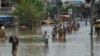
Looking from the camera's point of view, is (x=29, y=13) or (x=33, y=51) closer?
(x=33, y=51)

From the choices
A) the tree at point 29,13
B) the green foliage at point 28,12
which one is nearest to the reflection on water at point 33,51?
the tree at point 29,13

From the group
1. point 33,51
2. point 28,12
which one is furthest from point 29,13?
point 33,51

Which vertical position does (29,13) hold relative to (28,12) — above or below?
below

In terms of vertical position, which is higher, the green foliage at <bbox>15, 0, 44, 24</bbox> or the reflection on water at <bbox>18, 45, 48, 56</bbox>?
the reflection on water at <bbox>18, 45, 48, 56</bbox>

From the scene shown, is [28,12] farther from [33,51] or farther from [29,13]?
[33,51]

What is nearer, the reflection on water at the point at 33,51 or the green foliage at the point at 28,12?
the reflection on water at the point at 33,51

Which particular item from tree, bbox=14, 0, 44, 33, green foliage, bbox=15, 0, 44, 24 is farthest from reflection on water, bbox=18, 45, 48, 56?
green foliage, bbox=15, 0, 44, 24

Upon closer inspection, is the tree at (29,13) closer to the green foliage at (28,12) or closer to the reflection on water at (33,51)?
the green foliage at (28,12)

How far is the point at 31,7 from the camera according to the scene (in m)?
80.5

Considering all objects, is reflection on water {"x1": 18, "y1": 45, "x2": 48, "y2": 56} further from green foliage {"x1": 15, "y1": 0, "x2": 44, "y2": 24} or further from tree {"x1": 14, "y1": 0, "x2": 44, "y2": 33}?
green foliage {"x1": 15, "y1": 0, "x2": 44, "y2": 24}

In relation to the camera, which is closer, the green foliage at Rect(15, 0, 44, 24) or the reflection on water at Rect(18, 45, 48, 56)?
the reflection on water at Rect(18, 45, 48, 56)

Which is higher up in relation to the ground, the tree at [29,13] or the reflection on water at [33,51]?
the reflection on water at [33,51]

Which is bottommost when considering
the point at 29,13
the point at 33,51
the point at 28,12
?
the point at 29,13

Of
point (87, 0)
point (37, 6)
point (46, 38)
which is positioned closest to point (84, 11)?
point (37, 6)
